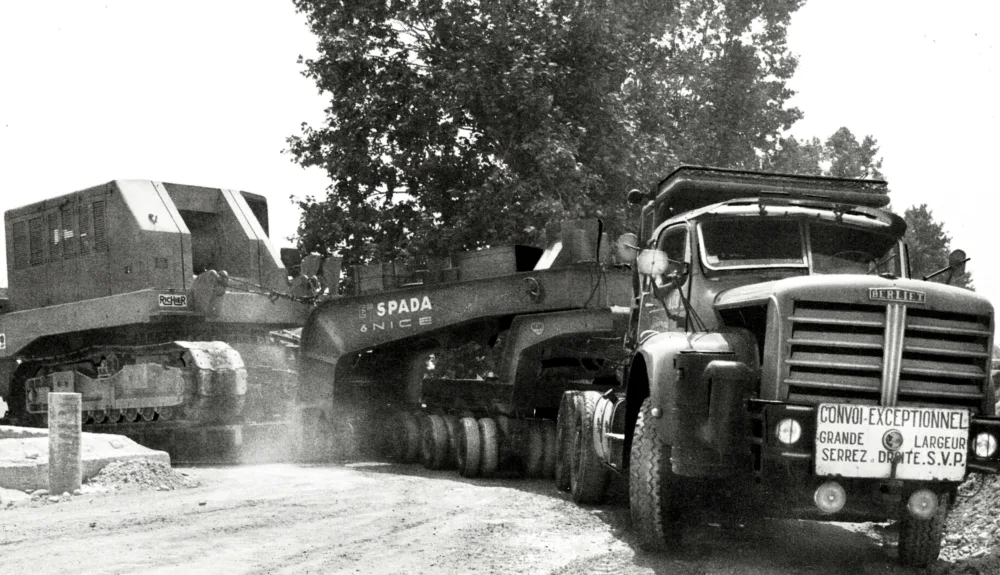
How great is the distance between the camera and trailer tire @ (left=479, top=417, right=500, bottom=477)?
615 inches

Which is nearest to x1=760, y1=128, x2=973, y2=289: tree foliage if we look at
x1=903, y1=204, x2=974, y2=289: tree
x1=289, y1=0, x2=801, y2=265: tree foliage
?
x1=903, y1=204, x2=974, y2=289: tree

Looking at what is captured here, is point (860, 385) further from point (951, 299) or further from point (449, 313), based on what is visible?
point (449, 313)

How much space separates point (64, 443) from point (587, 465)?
17.9ft

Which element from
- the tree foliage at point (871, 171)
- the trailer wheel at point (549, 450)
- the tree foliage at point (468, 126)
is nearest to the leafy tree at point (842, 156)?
the tree foliage at point (871, 171)

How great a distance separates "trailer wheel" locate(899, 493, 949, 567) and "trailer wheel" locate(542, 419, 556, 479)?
22.8ft

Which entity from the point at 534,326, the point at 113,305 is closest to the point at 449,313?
the point at 534,326

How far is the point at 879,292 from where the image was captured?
26.7ft

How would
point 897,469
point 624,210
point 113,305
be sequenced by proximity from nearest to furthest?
point 897,469 < point 113,305 < point 624,210

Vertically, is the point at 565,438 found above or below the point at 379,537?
above

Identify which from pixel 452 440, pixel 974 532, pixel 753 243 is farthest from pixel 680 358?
pixel 452 440

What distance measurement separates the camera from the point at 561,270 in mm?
15461

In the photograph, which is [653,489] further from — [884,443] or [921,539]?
[921,539]

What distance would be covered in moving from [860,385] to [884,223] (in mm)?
2298

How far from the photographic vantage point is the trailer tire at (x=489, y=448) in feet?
51.3
